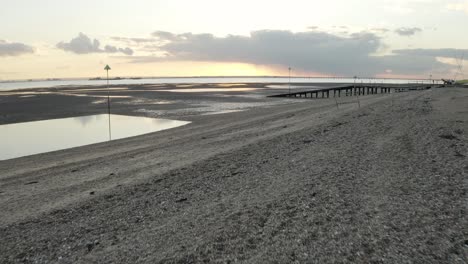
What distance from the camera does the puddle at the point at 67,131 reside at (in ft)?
62.7

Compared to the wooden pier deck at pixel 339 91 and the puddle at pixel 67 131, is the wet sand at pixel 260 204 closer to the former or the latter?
the puddle at pixel 67 131

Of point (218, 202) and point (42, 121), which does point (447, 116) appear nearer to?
point (218, 202)

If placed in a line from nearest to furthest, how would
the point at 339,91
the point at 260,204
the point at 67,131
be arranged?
the point at 260,204
the point at 67,131
the point at 339,91

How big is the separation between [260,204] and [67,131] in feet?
72.2

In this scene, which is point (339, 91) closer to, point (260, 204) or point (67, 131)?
point (67, 131)

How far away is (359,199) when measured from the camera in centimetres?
637

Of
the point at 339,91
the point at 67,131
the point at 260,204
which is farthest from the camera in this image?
the point at 339,91

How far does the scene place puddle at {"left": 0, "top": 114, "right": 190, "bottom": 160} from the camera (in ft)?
62.7

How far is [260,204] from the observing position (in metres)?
6.58

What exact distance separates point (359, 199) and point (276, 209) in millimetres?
1538

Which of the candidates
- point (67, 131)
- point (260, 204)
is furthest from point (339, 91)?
point (260, 204)

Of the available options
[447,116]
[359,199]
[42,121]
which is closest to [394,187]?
[359,199]

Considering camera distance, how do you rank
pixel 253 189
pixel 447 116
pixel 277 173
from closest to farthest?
pixel 253 189 < pixel 277 173 < pixel 447 116

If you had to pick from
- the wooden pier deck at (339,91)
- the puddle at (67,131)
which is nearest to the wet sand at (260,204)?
the puddle at (67,131)
